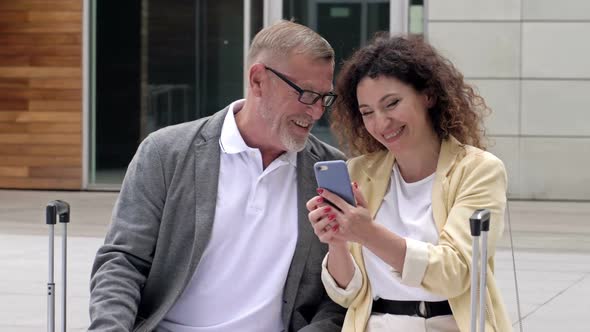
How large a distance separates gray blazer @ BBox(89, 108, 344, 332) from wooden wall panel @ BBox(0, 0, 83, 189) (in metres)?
12.4

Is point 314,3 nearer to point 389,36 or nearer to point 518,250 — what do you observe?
point 518,250

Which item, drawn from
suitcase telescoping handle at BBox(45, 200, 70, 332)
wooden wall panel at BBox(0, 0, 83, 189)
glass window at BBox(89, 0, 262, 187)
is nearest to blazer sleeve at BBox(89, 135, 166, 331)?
suitcase telescoping handle at BBox(45, 200, 70, 332)

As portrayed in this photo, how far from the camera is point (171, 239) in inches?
162

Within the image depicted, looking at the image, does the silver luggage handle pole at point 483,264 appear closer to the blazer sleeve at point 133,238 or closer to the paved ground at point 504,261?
the blazer sleeve at point 133,238

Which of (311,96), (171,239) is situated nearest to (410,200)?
(311,96)

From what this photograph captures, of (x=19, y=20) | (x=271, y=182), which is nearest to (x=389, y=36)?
(x=271, y=182)

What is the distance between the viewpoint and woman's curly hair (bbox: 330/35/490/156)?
3947 mm

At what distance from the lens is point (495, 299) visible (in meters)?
3.80

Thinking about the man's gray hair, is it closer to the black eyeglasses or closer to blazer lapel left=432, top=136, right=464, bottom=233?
the black eyeglasses

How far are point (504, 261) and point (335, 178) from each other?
22.3 feet

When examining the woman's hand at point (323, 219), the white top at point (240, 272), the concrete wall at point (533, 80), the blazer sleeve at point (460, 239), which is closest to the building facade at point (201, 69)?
the concrete wall at point (533, 80)

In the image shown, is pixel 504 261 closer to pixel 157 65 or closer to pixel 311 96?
pixel 311 96

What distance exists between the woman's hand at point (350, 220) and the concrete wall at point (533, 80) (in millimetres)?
11698

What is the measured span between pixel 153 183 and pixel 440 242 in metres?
1.04
